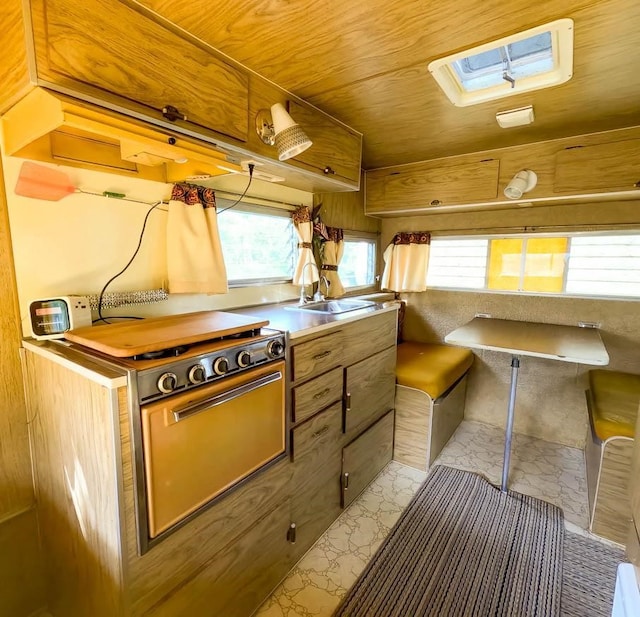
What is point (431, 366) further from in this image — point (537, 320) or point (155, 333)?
point (155, 333)

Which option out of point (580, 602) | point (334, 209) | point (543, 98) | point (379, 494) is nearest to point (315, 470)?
point (379, 494)

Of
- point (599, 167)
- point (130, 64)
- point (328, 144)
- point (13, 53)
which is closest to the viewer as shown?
point (13, 53)

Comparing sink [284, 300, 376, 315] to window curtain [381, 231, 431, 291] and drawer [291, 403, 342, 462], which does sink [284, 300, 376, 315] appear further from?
window curtain [381, 231, 431, 291]

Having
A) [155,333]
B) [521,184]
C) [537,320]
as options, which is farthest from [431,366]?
[155,333]

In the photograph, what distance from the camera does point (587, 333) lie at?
8.00ft

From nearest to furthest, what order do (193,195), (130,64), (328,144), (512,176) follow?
(130,64) → (193,195) → (328,144) → (512,176)

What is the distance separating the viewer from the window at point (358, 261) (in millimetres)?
3053

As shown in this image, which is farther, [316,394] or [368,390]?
[368,390]

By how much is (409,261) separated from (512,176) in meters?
1.05

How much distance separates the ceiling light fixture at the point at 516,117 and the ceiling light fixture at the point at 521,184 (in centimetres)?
44

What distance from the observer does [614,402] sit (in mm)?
2014

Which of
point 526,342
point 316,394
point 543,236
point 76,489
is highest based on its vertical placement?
point 543,236

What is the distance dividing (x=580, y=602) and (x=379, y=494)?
100 centimetres

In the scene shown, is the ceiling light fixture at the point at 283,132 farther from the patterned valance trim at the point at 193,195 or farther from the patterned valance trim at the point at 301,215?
the patterned valance trim at the point at 301,215
